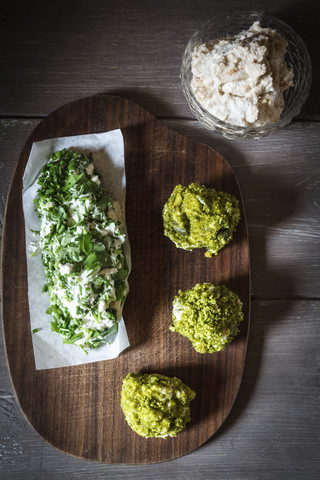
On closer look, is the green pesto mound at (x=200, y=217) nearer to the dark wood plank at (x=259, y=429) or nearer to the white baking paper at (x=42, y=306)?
the white baking paper at (x=42, y=306)

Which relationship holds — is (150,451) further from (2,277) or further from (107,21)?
(107,21)

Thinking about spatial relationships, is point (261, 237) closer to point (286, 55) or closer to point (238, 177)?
point (238, 177)

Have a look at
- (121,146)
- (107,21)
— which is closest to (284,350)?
(121,146)

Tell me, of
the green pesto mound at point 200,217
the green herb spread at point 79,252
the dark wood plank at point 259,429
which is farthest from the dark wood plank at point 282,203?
the green herb spread at point 79,252

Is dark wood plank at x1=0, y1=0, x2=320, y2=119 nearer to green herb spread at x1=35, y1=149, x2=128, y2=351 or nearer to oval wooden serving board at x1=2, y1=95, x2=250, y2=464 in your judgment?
oval wooden serving board at x1=2, y1=95, x2=250, y2=464

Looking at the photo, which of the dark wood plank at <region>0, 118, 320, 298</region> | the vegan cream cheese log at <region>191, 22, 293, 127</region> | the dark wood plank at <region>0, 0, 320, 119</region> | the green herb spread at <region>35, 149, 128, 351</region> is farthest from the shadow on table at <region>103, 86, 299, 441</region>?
the green herb spread at <region>35, 149, 128, 351</region>

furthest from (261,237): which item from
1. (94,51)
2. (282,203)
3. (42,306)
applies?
(94,51)
